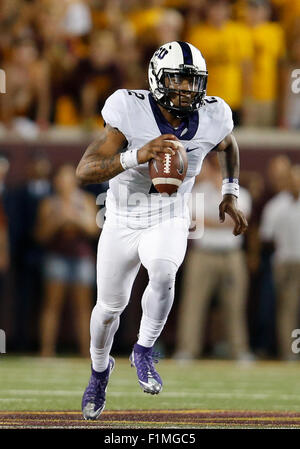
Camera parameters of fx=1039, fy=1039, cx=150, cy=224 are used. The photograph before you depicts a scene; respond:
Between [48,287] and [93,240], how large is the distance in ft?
2.12

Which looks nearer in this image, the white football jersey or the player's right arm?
the player's right arm

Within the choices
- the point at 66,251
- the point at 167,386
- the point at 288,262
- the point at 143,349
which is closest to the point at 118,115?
the point at 143,349

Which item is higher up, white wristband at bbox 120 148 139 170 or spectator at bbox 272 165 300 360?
white wristband at bbox 120 148 139 170

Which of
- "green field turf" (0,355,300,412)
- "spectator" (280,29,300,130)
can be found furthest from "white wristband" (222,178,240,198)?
"spectator" (280,29,300,130)

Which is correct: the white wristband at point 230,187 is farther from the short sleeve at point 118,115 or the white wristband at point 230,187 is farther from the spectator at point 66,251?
Result: the spectator at point 66,251

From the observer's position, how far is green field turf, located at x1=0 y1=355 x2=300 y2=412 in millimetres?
6277

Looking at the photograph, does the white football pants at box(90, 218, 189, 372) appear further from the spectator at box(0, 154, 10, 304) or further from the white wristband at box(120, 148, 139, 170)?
the spectator at box(0, 154, 10, 304)

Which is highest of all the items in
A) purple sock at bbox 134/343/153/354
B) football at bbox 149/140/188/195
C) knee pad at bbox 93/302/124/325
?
football at bbox 149/140/188/195

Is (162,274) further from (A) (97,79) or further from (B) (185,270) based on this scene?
(A) (97,79)

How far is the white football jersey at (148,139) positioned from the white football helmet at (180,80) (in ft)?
0.31

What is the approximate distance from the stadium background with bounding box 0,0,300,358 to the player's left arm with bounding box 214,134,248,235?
4.53 metres

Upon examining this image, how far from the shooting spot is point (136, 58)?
10.6 meters

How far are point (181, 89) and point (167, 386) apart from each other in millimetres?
2919

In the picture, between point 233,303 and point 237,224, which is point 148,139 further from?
point 233,303
